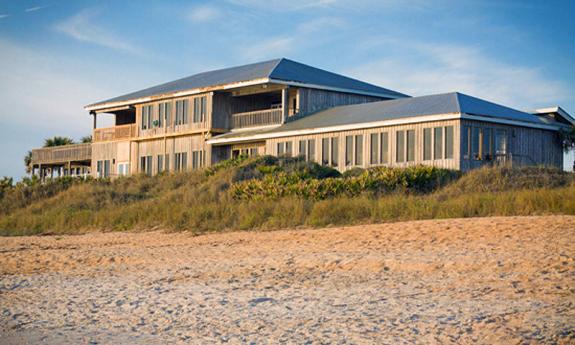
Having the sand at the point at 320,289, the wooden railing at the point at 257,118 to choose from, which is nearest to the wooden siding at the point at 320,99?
the wooden railing at the point at 257,118

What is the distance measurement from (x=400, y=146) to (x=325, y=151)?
397 cm

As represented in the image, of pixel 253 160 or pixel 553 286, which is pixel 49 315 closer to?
pixel 553 286

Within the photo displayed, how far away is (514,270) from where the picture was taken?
393 inches

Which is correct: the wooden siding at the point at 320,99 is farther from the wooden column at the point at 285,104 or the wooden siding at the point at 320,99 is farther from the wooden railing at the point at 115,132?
the wooden railing at the point at 115,132

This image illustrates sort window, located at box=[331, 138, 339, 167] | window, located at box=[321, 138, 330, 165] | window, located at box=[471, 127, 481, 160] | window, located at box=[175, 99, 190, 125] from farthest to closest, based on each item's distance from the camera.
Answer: window, located at box=[175, 99, 190, 125] → window, located at box=[321, 138, 330, 165] → window, located at box=[331, 138, 339, 167] → window, located at box=[471, 127, 481, 160]

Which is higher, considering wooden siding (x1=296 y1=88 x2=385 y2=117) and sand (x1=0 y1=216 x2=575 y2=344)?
wooden siding (x1=296 y1=88 x2=385 y2=117)

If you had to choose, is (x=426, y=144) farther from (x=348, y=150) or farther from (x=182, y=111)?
(x=182, y=111)

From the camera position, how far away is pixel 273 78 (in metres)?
36.4

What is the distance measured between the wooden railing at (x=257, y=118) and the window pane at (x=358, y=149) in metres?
6.53

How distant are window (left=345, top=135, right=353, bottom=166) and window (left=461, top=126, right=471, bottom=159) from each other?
5370 millimetres

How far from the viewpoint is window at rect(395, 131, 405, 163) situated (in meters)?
30.2

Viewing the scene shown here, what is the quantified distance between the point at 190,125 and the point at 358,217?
25.7 meters

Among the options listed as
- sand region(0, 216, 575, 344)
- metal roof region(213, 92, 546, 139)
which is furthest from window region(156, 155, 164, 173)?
sand region(0, 216, 575, 344)

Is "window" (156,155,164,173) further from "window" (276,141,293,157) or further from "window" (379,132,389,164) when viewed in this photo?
"window" (379,132,389,164)
